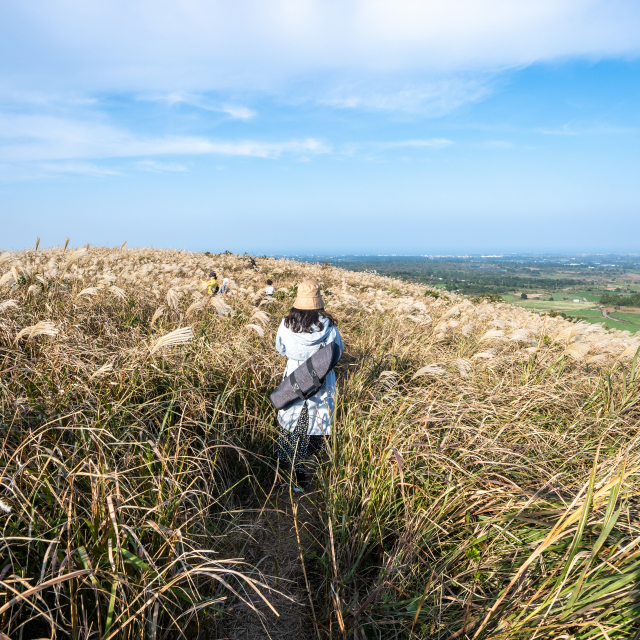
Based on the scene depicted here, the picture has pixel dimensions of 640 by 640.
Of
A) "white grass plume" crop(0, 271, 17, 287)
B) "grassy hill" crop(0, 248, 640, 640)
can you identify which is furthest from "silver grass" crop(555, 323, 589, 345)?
"white grass plume" crop(0, 271, 17, 287)

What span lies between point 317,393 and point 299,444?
517 mm

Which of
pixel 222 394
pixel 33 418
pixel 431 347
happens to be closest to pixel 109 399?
pixel 33 418

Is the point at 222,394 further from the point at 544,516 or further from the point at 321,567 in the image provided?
the point at 544,516

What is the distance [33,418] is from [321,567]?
2.28 metres

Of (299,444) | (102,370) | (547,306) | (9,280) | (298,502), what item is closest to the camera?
(102,370)

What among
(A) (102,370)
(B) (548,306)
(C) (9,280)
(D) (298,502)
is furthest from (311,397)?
(B) (548,306)

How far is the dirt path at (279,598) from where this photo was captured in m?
2.08

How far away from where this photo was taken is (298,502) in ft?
10.4

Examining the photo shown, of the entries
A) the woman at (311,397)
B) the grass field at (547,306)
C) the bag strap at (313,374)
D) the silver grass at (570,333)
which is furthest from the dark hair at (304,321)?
the grass field at (547,306)

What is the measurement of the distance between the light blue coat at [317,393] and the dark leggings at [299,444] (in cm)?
7

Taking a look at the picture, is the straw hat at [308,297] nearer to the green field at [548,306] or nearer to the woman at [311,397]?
the woman at [311,397]

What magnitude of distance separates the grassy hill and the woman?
303 mm

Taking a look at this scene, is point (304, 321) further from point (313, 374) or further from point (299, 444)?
point (299, 444)

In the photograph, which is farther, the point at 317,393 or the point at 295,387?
the point at 317,393
